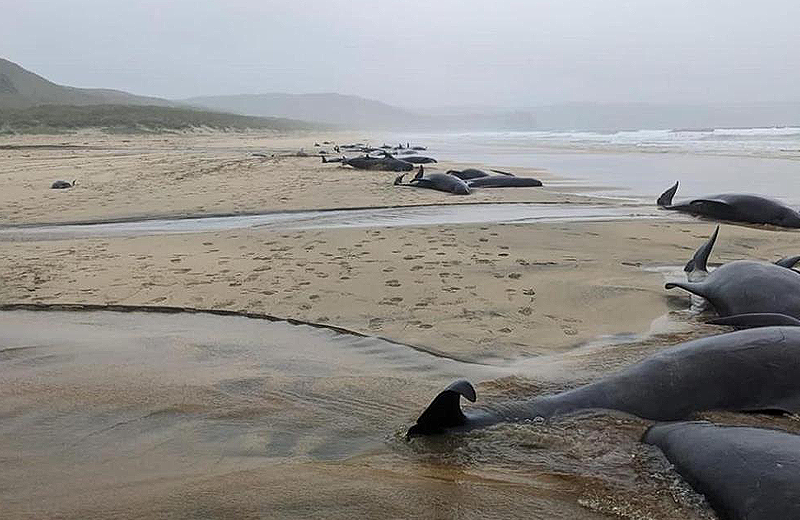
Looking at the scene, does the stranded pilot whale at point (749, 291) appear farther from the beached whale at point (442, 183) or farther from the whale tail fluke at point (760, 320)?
the beached whale at point (442, 183)

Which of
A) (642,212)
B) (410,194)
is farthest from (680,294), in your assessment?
(410,194)

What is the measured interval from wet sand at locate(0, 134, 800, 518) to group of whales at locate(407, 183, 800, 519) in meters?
0.11

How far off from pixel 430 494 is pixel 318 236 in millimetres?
5809

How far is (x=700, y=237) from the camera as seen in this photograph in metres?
8.12

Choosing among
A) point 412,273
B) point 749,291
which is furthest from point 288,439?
point 749,291

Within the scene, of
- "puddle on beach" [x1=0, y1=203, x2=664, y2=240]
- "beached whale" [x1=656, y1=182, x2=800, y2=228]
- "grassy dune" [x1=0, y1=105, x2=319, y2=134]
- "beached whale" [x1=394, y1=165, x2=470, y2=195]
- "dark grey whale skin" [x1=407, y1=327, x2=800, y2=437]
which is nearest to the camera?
"dark grey whale skin" [x1=407, y1=327, x2=800, y2=437]

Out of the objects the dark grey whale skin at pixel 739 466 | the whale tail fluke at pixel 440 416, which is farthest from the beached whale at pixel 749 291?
the whale tail fluke at pixel 440 416

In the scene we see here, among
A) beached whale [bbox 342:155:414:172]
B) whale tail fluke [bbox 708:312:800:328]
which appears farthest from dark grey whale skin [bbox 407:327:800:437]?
beached whale [bbox 342:155:414:172]

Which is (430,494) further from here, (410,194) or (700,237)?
(410,194)

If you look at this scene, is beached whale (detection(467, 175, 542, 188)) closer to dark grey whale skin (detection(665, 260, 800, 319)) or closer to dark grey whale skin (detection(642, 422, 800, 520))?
dark grey whale skin (detection(665, 260, 800, 319))

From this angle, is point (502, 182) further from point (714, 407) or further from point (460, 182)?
point (714, 407)

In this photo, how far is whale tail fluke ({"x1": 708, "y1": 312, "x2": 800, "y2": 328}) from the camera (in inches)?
152

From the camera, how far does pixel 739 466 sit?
7.84 ft

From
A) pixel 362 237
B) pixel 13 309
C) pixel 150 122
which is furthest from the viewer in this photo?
pixel 150 122
